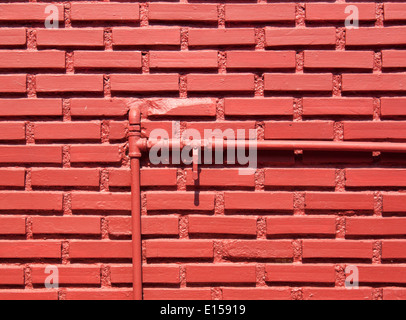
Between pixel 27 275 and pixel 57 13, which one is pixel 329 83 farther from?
pixel 27 275

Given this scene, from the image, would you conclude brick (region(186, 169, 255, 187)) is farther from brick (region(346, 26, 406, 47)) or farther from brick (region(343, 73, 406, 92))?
brick (region(346, 26, 406, 47))

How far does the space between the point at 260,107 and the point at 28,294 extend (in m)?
1.60

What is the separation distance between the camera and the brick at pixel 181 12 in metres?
1.73

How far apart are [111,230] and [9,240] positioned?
1.81 feet

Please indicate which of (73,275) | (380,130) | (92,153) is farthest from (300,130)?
(73,275)

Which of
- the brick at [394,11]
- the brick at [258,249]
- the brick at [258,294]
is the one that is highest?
the brick at [394,11]

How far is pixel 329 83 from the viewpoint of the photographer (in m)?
1.72

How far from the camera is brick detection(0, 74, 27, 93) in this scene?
1.73 meters

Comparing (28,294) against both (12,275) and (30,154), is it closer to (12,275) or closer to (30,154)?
(12,275)

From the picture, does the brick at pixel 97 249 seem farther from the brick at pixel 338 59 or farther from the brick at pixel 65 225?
the brick at pixel 338 59

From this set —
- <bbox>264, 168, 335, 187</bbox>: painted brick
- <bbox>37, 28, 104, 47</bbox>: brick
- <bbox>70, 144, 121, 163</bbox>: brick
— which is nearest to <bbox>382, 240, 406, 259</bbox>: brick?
<bbox>264, 168, 335, 187</bbox>: painted brick

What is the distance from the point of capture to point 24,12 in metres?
1.72

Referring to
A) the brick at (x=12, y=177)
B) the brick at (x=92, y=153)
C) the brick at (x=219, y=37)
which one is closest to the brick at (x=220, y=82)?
the brick at (x=219, y=37)

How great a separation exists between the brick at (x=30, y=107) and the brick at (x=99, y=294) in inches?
37.8
